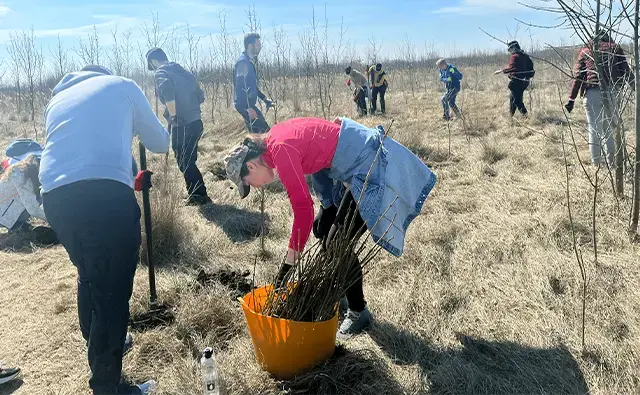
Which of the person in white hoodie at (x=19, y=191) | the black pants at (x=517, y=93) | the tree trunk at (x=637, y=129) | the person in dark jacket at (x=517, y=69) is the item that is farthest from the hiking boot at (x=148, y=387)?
the black pants at (x=517, y=93)

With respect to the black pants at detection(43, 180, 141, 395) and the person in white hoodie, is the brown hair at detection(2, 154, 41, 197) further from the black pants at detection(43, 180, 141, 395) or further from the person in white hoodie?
the black pants at detection(43, 180, 141, 395)

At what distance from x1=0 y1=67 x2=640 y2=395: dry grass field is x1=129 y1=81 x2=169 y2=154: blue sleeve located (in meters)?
1.03

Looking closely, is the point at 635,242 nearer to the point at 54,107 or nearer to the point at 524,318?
the point at 524,318

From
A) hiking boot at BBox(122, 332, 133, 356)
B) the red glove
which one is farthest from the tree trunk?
hiking boot at BBox(122, 332, 133, 356)

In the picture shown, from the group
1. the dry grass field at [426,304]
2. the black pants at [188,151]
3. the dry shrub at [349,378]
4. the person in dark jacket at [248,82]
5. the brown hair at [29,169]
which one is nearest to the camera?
the dry shrub at [349,378]

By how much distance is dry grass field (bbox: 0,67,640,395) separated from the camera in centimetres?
221

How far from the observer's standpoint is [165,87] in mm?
4789

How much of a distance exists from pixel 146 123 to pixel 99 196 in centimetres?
43

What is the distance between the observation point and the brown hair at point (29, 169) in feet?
14.7

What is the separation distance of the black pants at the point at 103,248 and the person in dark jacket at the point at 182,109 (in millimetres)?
3120

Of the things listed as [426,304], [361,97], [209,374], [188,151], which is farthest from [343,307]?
[361,97]

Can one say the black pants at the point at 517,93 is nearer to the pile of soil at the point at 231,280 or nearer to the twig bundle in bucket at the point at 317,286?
the pile of soil at the point at 231,280

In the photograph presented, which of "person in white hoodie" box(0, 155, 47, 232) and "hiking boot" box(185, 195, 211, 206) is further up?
"person in white hoodie" box(0, 155, 47, 232)

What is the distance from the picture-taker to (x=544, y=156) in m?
6.02
